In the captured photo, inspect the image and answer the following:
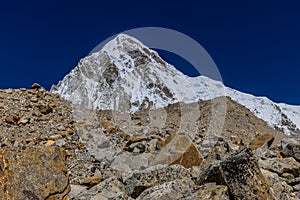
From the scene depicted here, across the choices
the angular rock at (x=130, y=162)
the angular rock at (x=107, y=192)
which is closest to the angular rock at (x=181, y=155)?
the angular rock at (x=130, y=162)

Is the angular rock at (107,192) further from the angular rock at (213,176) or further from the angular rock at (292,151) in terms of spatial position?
the angular rock at (292,151)

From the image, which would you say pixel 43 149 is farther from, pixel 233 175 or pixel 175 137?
pixel 175 137

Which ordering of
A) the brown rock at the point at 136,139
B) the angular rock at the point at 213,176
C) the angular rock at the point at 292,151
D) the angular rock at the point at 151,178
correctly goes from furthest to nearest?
the brown rock at the point at 136,139 < the angular rock at the point at 292,151 < the angular rock at the point at 151,178 < the angular rock at the point at 213,176

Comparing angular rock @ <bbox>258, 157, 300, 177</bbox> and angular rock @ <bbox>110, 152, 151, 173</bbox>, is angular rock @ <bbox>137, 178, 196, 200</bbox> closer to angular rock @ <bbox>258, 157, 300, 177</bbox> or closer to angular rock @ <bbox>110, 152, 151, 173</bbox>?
angular rock @ <bbox>258, 157, 300, 177</bbox>

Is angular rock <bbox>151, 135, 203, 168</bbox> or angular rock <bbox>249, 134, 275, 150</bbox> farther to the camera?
angular rock <bbox>249, 134, 275, 150</bbox>

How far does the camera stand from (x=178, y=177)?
22.2 ft

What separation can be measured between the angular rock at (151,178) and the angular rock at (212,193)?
128cm

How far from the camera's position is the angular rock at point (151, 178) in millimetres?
6711

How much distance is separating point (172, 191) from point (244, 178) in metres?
1.20

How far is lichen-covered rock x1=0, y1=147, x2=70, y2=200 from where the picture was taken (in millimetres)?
5801

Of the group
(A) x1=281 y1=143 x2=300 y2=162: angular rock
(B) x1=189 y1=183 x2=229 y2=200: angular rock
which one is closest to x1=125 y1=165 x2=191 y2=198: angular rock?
(B) x1=189 y1=183 x2=229 y2=200: angular rock

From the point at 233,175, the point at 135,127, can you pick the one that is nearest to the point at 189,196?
the point at 233,175

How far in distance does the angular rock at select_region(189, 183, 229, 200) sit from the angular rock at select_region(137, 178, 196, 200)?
0.92 ft

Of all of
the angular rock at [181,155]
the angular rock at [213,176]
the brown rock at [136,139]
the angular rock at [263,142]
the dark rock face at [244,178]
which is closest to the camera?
the dark rock face at [244,178]
